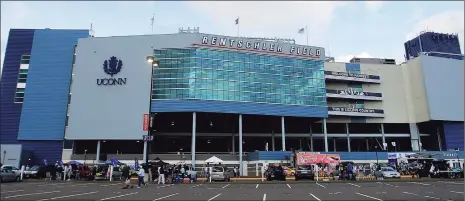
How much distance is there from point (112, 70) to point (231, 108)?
21979 millimetres

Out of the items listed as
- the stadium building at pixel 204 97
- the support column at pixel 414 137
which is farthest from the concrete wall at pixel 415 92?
the support column at pixel 414 137

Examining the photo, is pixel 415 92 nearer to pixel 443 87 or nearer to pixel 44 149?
pixel 443 87

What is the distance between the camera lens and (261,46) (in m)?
61.6

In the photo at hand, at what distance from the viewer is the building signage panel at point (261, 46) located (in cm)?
5934

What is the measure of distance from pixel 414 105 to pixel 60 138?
7229 cm

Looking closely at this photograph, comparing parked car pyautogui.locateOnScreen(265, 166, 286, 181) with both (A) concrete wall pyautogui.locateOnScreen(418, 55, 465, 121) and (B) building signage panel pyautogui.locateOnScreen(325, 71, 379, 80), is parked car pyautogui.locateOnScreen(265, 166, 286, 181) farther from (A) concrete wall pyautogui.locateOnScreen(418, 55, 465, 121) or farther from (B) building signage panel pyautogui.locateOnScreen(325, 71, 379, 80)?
(A) concrete wall pyautogui.locateOnScreen(418, 55, 465, 121)

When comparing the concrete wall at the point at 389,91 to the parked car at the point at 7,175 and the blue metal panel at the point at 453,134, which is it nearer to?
the blue metal panel at the point at 453,134

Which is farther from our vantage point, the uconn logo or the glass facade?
the uconn logo

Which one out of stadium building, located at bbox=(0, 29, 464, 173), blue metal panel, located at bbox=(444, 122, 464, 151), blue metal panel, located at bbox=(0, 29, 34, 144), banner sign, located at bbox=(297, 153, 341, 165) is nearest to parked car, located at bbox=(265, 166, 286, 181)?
banner sign, located at bbox=(297, 153, 341, 165)

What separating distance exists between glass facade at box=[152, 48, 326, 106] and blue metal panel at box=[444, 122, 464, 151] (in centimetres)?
2839

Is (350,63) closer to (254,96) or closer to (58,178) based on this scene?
(254,96)

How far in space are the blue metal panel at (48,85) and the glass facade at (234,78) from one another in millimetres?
18974

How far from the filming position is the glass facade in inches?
2259

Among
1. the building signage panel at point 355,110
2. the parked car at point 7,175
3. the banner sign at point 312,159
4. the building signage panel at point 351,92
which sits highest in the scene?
the building signage panel at point 351,92
